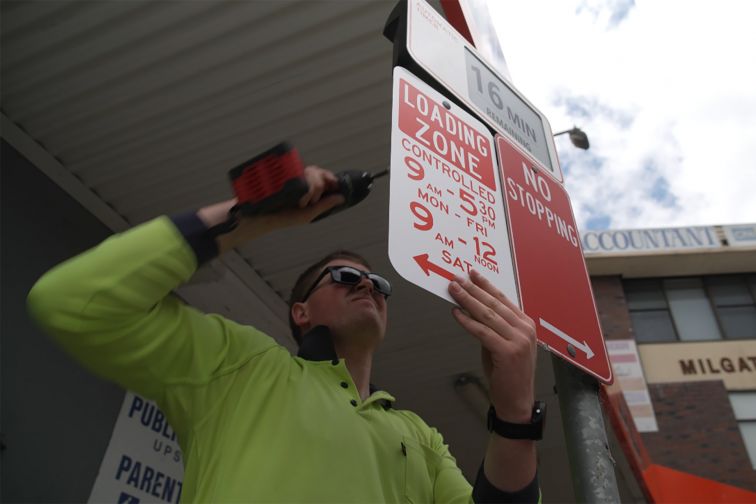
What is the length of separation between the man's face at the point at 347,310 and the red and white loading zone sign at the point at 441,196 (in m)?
0.58

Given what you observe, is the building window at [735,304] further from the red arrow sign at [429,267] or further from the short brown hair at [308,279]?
the red arrow sign at [429,267]

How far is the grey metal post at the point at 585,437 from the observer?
1.68 meters

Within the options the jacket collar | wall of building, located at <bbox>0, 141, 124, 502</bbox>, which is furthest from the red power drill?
wall of building, located at <bbox>0, 141, 124, 502</bbox>

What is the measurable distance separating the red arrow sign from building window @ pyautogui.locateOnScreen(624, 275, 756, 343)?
1714cm

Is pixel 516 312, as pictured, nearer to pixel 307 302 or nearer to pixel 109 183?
pixel 307 302

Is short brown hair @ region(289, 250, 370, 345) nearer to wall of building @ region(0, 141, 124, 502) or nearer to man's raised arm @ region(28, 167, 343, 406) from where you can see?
man's raised arm @ region(28, 167, 343, 406)

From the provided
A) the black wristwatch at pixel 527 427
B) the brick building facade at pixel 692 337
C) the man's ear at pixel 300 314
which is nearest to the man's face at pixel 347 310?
the man's ear at pixel 300 314

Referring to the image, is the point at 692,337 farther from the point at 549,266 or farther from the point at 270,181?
the point at 270,181

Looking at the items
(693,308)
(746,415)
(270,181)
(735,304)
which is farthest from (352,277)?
(735,304)

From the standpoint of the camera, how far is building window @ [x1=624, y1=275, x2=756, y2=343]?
1697 centimetres

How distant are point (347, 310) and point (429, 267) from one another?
29.1 inches

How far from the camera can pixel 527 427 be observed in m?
1.42

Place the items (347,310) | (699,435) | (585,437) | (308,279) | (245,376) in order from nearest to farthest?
(245,376) → (585,437) → (347,310) → (308,279) → (699,435)

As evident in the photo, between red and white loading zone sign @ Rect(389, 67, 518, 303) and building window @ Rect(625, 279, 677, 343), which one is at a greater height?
building window @ Rect(625, 279, 677, 343)
